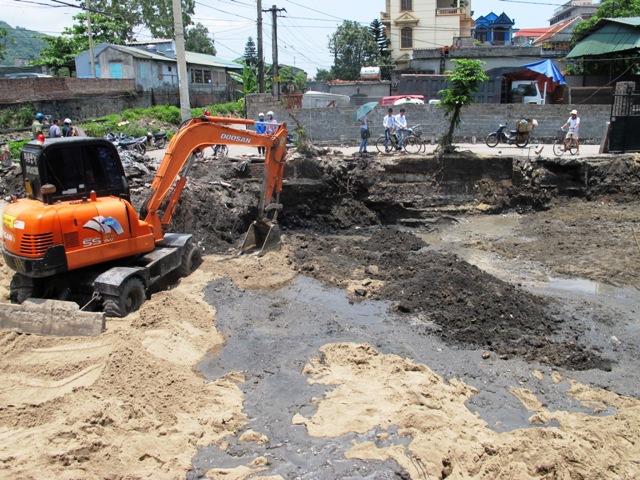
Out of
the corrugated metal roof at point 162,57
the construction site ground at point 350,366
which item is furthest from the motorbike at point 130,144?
the corrugated metal roof at point 162,57

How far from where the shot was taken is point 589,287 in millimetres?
10016

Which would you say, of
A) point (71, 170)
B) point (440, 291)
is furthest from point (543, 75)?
point (71, 170)

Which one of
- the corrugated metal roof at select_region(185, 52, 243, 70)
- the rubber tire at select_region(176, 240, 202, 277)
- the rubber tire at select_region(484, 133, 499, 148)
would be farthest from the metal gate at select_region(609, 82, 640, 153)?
the corrugated metal roof at select_region(185, 52, 243, 70)

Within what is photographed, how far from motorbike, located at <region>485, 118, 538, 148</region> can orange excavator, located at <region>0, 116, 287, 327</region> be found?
13.2m

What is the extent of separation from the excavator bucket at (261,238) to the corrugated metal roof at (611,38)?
72.4 ft

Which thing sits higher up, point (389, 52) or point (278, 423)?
point (389, 52)

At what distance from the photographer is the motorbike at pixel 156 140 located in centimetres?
2062

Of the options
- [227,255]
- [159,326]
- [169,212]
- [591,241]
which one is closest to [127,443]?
[159,326]

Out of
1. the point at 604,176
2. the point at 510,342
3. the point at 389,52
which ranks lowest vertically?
the point at 510,342

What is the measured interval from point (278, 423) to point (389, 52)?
4867 cm

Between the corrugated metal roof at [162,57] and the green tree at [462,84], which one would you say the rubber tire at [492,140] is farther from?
the corrugated metal roof at [162,57]

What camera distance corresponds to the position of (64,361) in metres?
6.41

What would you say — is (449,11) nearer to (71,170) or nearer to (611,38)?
(611,38)

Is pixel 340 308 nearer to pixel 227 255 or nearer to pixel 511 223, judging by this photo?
pixel 227 255
